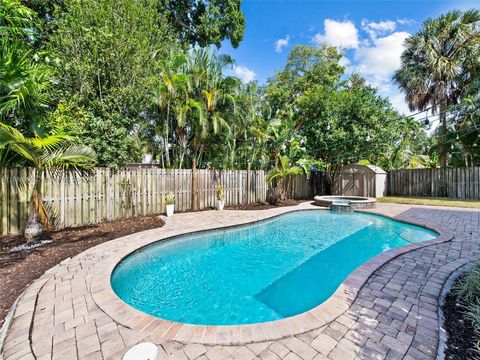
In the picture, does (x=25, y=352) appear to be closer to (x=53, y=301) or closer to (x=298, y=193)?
Result: (x=53, y=301)

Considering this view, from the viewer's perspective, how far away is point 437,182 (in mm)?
14977

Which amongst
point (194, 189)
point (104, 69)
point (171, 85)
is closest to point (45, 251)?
point (194, 189)

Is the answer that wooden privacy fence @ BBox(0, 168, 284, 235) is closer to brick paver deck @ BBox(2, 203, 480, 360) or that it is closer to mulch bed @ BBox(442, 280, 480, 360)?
brick paver deck @ BBox(2, 203, 480, 360)

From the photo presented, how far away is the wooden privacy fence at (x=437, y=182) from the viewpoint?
44.5 feet

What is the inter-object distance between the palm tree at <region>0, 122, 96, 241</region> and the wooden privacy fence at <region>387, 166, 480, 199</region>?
748 inches

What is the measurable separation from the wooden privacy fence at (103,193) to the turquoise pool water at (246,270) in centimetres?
300

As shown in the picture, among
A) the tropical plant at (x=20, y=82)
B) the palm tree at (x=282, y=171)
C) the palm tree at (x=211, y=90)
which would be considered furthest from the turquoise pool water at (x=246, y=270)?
the palm tree at (x=211, y=90)

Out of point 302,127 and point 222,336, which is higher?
point 302,127

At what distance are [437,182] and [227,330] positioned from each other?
18.4 meters

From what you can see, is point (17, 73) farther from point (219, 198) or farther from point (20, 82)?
point (219, 198)

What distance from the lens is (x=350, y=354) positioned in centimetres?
211

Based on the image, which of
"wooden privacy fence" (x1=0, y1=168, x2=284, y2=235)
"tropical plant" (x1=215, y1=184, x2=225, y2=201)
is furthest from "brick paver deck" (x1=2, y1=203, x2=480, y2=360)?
"tropical plant" (x1=215, y1=184, x2=225, y2=201)

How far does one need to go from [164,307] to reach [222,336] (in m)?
1.45

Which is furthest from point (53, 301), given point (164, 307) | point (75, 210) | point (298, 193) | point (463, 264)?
point (298, 193)
